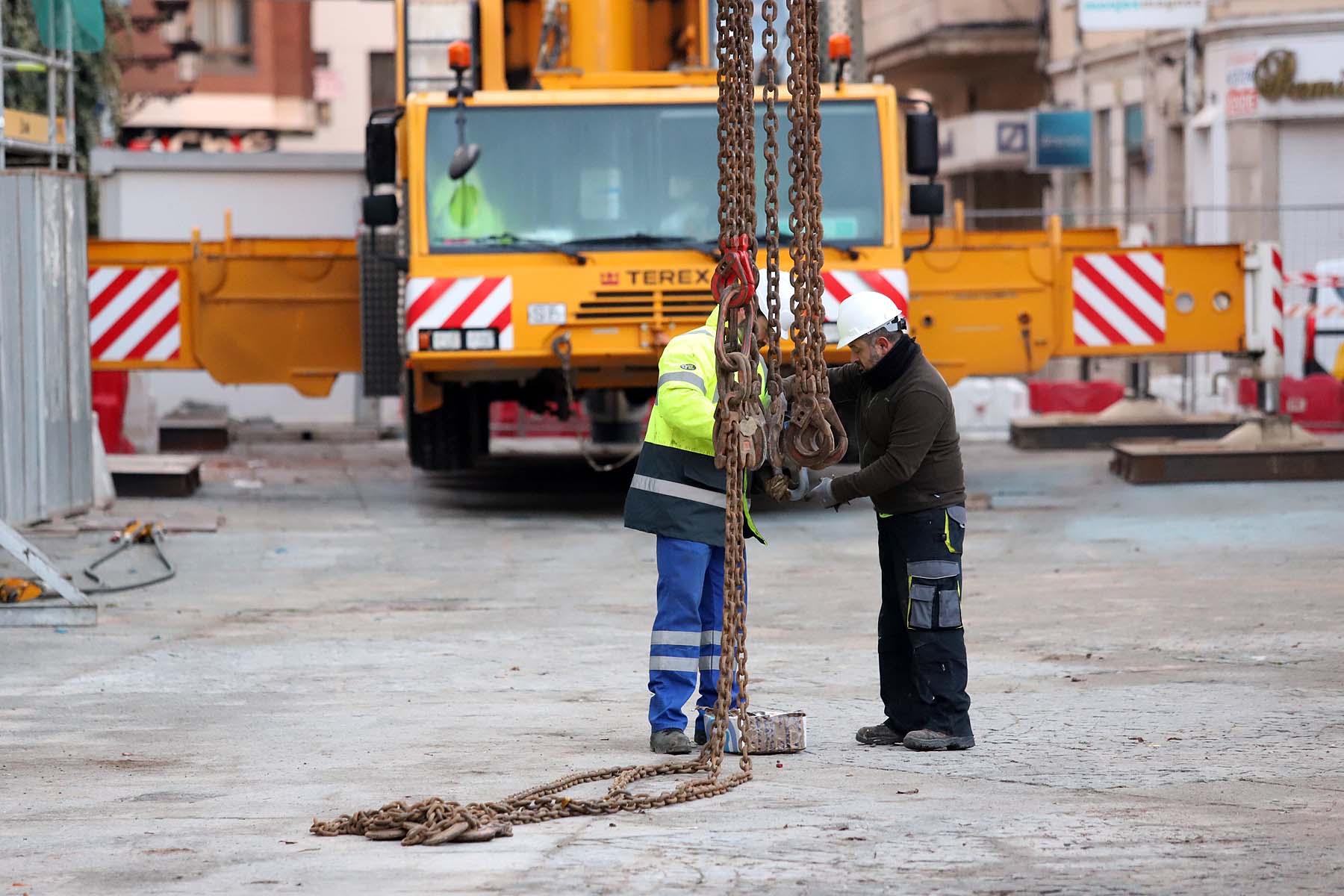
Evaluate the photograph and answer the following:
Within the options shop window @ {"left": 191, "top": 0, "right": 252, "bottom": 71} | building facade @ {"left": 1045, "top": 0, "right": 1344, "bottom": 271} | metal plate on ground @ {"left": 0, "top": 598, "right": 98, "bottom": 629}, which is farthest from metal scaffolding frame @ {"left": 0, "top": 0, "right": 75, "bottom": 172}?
shop window @ {"left": 191, "top": 0, "right": 252, "bottom": 71}

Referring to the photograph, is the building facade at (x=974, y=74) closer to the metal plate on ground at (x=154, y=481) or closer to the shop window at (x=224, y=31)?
the metal plate on ground at (x=154, y=481)

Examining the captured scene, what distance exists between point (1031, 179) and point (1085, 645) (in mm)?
30360

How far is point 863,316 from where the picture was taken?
729 cm

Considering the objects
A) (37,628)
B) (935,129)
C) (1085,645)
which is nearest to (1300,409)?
(935,129)

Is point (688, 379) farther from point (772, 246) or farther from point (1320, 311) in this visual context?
point (1320, 311)

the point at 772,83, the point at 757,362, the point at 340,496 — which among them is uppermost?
the point at 772,83

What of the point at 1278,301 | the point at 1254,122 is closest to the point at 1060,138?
the point at 1254,122

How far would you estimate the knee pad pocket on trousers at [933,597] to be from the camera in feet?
23.7

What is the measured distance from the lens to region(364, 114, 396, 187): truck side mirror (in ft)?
47.9

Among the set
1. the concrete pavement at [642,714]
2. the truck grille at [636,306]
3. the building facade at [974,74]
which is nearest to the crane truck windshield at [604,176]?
the truck grille at [636,306]

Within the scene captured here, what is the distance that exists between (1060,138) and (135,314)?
747 inches

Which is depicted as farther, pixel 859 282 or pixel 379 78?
pixel 379 78

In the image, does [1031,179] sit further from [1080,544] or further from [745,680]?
[745,680]

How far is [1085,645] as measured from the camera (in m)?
9.45
